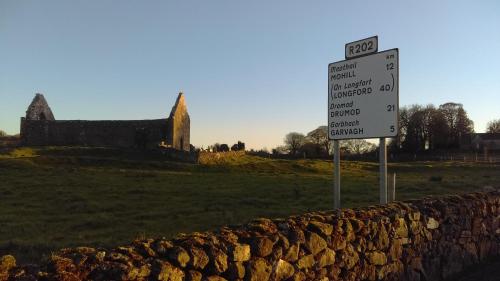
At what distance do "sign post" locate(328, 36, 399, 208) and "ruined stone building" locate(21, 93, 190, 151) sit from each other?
34.9 m

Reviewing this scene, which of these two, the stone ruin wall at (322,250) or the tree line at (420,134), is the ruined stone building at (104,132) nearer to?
the tree line at (420,134)

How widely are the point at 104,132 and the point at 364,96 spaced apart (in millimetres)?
38042

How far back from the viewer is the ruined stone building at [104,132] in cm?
4197

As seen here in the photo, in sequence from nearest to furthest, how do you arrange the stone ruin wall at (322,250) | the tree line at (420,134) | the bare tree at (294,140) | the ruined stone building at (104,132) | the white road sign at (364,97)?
the stone ruin wall at (322,250) < the white road sign at (364,97) < the ruined stone building at (104,132) < the tree line at (420,134) < the bare tree at (294,140)

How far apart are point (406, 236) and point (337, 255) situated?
5.61ft

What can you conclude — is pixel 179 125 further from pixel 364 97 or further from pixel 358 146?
pixel 358 146

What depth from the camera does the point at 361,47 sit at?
7242 millimetres

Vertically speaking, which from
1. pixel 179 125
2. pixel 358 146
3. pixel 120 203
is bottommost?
pixel 120 203

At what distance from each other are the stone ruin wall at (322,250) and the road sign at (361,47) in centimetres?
230

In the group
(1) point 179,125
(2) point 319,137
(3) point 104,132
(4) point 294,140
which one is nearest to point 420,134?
(2) point 319,137

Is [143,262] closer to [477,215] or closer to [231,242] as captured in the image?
[231,242]

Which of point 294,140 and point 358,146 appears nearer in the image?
point 358,146

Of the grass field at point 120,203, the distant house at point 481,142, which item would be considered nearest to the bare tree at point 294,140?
the distant house at point 481,142

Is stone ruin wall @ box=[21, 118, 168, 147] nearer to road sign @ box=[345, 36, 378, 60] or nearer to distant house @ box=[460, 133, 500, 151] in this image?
road sign @ box=[345, 36, 378, 60]
